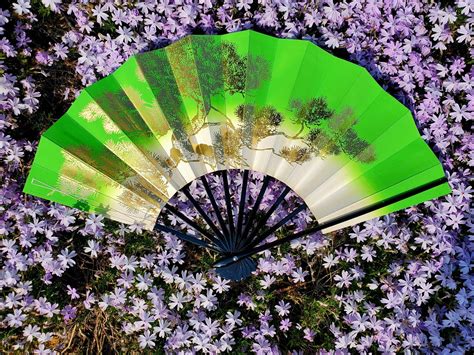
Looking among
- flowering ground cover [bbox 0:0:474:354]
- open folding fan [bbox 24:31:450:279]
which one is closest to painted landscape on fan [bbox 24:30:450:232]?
open folding fan [bbox 24:31:450:279]

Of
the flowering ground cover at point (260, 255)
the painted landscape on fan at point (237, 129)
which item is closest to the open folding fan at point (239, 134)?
the painted landscape on fan at point (237, 129)

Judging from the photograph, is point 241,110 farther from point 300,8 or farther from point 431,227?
point 431,227

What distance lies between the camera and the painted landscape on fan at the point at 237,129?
8.68ft

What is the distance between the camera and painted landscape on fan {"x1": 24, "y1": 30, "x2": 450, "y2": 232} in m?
2.64

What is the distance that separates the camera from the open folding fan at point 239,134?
2645 mm

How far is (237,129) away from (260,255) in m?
1.13

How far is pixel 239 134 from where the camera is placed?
2836mm

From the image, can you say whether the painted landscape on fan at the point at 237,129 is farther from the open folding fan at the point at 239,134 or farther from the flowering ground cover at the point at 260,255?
the flowering ground cover at the point at 260,255

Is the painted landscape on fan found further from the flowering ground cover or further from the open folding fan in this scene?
the flowering ground cover

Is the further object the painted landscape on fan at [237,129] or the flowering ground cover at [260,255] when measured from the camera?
the flowering ground cover at [260,255]

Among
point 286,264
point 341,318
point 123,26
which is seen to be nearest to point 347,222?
point 286,264

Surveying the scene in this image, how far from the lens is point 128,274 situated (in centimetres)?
353

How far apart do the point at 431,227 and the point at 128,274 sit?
83.0 inches

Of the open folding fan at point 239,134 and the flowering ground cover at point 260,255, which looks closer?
the open folding fan at point 239,134
